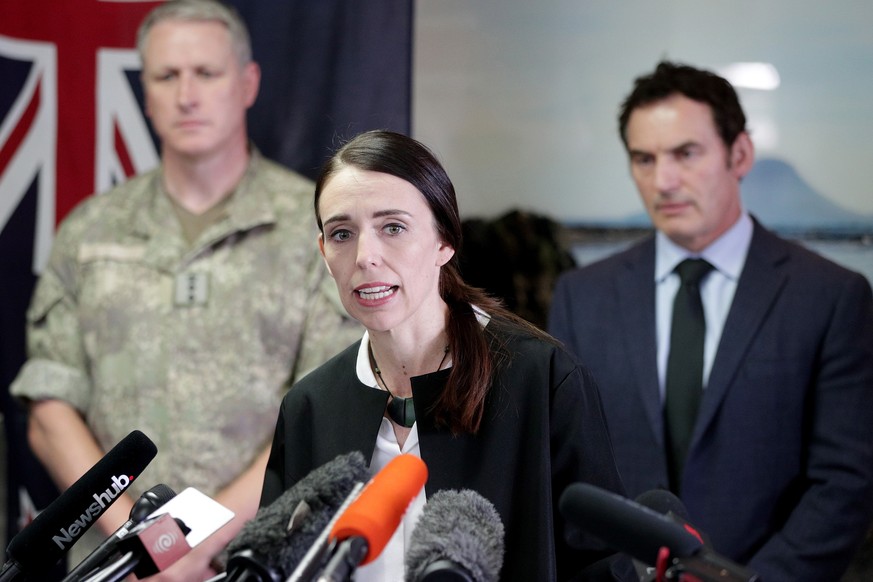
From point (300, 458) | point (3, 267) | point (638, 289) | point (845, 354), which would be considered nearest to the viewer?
point (300, 458)

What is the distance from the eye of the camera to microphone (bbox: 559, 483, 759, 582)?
1.17 metres

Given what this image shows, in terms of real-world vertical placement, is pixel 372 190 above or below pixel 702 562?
above

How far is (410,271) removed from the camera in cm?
198

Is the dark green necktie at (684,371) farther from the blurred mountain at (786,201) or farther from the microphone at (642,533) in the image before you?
the microphone at (642,533)

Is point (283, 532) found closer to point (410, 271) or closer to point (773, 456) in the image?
point (410, 271)

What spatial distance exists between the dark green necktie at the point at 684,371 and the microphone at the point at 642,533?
1.86 metres

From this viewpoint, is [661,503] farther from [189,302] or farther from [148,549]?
[189,302]

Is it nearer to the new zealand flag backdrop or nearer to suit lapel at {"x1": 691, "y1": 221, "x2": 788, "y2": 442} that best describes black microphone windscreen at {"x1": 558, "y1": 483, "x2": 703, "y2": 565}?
suit lapel at {"x1": 691, "y1": 221, "x2": 788, "y2": 442}

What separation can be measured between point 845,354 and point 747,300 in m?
0.30

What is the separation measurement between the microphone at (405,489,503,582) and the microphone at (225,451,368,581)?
11 cm

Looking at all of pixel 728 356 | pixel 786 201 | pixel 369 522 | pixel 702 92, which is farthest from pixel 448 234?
pixel 786 201

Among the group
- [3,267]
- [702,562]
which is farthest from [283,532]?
[3,267]

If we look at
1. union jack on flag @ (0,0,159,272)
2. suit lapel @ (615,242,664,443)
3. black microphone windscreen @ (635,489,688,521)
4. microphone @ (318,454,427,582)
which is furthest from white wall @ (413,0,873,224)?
microphone @ (318,454,427,582)

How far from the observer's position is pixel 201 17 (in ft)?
11.8
